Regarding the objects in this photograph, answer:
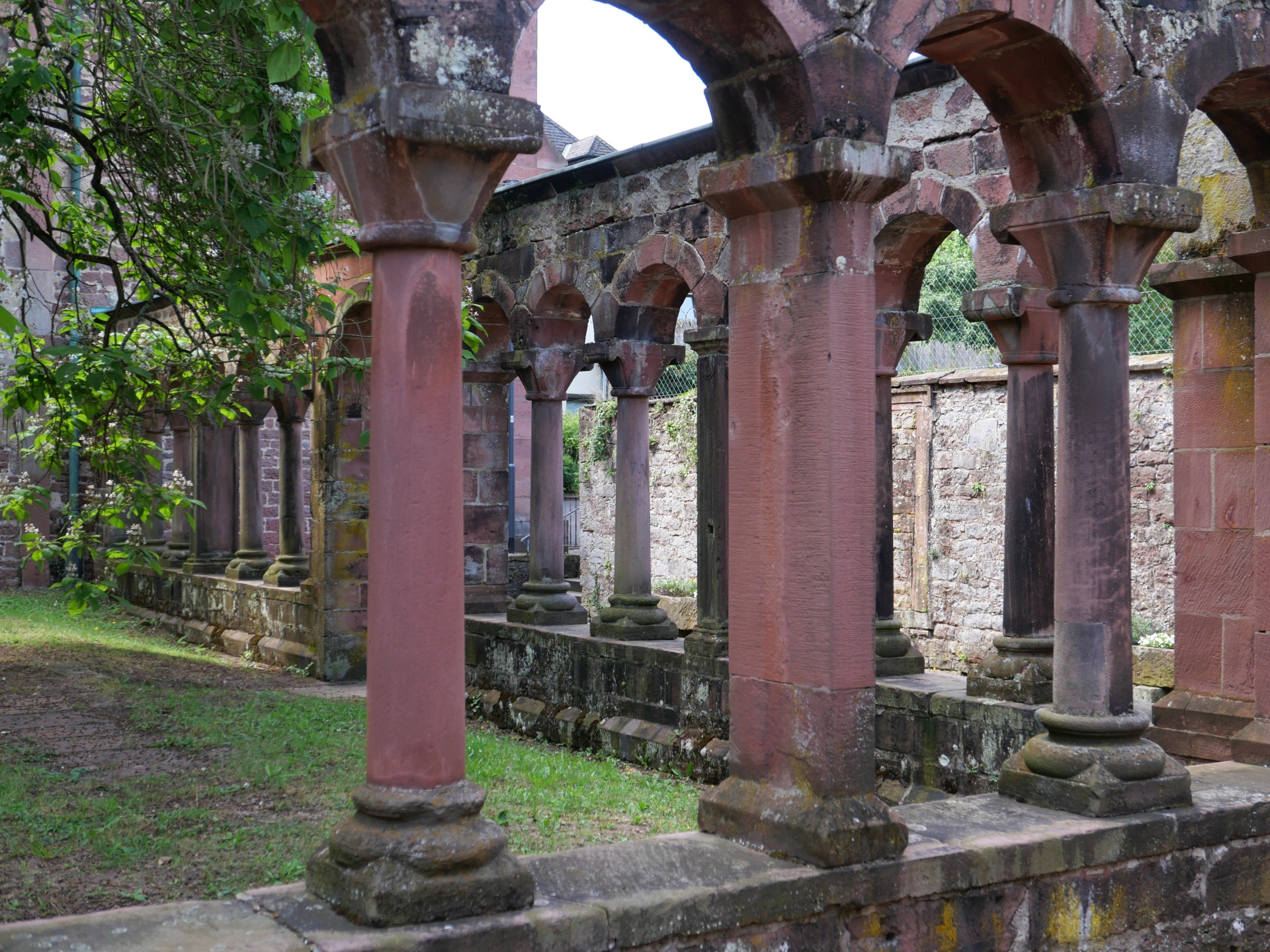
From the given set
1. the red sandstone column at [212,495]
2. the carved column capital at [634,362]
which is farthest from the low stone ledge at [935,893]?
the red sandstone column at [212,495]

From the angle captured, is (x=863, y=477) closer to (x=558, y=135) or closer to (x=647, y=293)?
(x=647, y=293)

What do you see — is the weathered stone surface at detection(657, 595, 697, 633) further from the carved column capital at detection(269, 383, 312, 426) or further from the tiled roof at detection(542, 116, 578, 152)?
the tiled roof at detection(542, 116, 578, 152)

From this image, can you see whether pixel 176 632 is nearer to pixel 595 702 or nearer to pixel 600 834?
pixel 595 702

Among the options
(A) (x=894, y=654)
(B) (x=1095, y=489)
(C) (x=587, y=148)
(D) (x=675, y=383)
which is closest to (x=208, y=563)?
(D) (x=675, y=383)

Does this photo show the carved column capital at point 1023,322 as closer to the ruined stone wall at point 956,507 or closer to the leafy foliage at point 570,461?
the ruined stone wall at point 956,507

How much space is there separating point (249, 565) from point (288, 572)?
121 centimetres

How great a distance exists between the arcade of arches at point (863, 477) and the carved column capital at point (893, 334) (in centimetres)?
66

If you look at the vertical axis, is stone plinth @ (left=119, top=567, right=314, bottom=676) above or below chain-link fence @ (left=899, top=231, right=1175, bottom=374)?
below

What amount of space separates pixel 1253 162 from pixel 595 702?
207 inches

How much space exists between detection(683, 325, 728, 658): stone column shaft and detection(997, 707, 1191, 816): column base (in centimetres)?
359

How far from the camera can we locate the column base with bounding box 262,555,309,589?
1256 centimetres

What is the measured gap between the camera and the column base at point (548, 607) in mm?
9617

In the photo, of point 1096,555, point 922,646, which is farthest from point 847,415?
point 922,646

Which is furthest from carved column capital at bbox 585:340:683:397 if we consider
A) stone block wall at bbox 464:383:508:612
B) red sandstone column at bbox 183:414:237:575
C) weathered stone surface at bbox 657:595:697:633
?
red sandstone column at bbox 183:414:237:575
